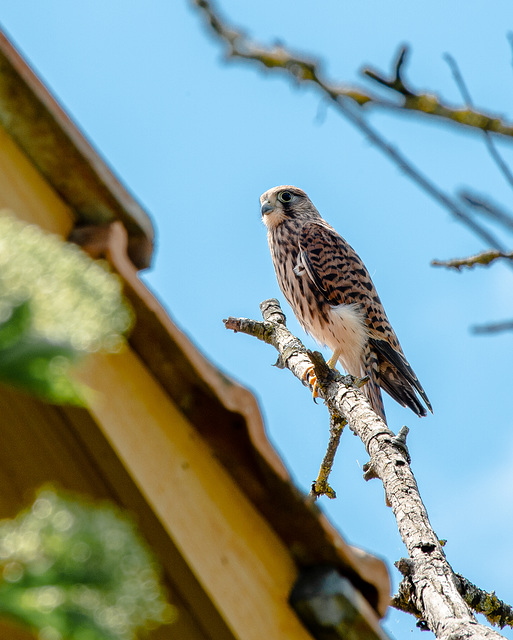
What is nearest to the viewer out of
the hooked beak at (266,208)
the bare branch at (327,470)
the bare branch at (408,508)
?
the bare branch at (408,508)

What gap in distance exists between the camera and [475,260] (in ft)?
5.29

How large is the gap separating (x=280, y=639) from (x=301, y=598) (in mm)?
83

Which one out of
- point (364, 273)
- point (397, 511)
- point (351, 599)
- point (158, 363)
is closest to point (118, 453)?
point (158, 363)

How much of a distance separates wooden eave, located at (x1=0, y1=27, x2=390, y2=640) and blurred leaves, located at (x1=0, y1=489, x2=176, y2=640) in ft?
1.52

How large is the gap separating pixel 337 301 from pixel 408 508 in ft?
10.8

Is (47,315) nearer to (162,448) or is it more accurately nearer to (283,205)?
(162,448)

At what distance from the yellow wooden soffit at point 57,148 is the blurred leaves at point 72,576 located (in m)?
0.76

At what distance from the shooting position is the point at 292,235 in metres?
6.66

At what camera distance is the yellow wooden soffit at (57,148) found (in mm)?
1263

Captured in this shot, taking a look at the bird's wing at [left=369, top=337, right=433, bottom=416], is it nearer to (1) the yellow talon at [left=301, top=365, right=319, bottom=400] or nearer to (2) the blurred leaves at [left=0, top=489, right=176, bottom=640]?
(1) the yellow talon at [left=301, top=365, right=319, bottom=400]

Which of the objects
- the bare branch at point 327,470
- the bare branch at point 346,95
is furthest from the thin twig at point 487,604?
the bare branch at point 346,95

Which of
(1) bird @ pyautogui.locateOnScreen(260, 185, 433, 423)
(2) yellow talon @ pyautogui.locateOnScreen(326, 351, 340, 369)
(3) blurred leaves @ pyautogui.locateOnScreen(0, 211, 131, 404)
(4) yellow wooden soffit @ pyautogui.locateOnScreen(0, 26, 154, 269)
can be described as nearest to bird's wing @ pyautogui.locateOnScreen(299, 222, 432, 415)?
(1) bird @ pyautogui.locateOnScreen(260, 185, 433, 423)

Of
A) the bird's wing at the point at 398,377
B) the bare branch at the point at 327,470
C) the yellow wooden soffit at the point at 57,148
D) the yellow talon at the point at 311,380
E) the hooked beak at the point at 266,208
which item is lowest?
the yellow wooden soffit at the point at 57,148

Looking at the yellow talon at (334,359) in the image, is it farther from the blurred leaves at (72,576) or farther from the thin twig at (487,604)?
the blurred leaves at (72,576)
